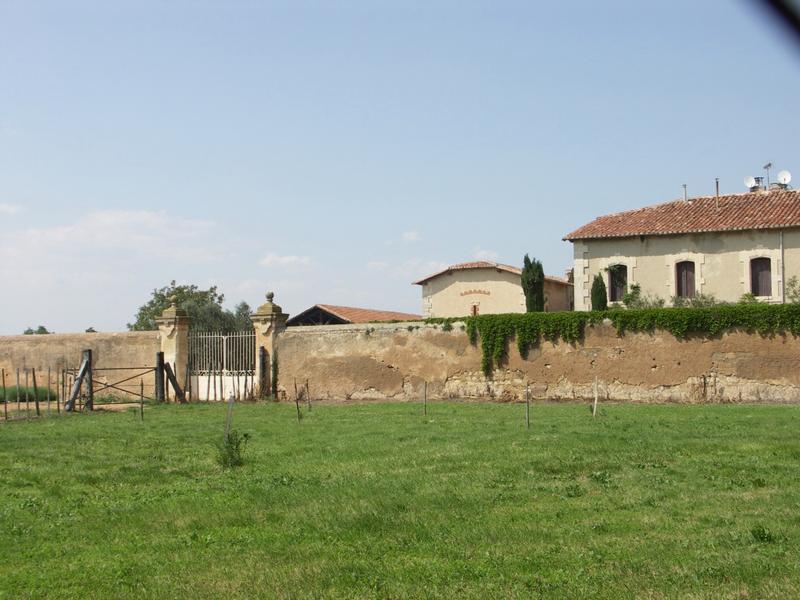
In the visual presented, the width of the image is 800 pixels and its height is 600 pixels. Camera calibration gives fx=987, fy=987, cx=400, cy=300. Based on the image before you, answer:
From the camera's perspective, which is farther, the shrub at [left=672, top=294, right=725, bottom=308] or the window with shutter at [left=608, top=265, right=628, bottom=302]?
the window with shutter at [left=608, top=265, right=628, bottom=302]

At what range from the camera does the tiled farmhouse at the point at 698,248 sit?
37.2 meters

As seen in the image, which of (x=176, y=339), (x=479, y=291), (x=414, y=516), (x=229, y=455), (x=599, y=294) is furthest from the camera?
(x=479, y=291)

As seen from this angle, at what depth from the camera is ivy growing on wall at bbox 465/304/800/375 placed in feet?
96.6

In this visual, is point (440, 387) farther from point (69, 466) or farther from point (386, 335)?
point (69, 466)

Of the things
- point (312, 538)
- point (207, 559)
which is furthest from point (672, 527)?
point (207, 559)

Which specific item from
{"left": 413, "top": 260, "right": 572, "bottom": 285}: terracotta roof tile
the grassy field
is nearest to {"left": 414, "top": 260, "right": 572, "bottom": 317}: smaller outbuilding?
{"left": 413, "top": 260, "right": 572, "bottom": 285}: terracotta roof tile

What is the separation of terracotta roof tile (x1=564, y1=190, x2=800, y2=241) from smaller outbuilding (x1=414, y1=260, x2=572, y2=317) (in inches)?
224

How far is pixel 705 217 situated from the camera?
39.1m

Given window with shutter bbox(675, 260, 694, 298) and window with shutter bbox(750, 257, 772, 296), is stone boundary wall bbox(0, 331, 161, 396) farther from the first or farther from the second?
window with shutter bbox(750, 257, 772, 296)

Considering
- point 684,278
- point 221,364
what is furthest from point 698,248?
point 221,364

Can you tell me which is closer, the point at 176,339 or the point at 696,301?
the point at 696,301

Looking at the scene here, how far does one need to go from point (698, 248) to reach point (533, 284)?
6.59 meters

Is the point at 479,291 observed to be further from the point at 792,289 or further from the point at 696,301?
the point at 792,289

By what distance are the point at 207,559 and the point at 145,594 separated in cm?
109
